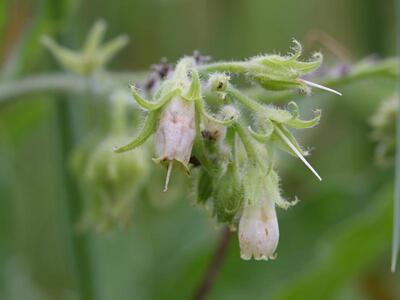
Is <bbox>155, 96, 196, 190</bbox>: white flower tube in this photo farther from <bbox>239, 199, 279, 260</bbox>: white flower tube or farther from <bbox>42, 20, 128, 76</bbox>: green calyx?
<bbox>42, 20, 128, 76</bbox>: green calyx

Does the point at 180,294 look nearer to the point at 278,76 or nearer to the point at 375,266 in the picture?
the point at 375,266

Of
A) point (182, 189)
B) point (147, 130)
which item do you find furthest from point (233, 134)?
point (182, 189)

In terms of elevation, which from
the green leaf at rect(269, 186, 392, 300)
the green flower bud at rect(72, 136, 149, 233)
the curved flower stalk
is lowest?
the curved flower stalk

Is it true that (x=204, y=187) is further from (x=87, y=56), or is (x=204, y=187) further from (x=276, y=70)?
(x=87, y=56)

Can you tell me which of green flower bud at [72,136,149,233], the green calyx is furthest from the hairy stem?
green flower bud at [72,136,149,233]

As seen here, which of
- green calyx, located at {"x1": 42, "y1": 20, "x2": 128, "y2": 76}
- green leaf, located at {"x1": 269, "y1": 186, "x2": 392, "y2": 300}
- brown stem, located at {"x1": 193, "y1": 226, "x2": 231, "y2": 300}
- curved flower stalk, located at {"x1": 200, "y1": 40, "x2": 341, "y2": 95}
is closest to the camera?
curved flower stalk, located at {"x1": 200, "y1": 40, "x2": 341, "y2": 95}

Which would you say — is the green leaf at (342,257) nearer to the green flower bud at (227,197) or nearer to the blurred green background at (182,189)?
the blurred green background at (182,189)

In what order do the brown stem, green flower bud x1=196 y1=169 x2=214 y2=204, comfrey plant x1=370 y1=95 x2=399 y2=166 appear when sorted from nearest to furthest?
green flower bud x1=196 y1=169 x2=214 y2=204
comfrey plant x1=370 y1=95 x2=399 y2=166
the brown stem
